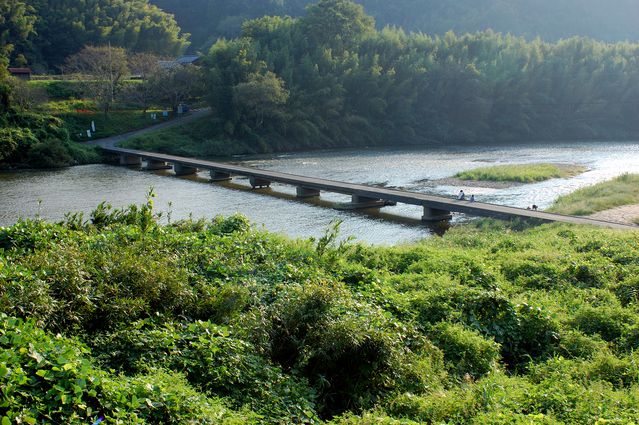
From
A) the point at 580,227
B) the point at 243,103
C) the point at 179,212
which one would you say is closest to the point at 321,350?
the point at 580,227

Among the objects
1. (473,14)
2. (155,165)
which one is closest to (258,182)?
(155,165)

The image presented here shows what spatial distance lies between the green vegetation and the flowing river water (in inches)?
348

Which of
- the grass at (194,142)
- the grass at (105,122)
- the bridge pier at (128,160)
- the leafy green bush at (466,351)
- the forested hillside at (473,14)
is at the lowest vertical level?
the leafy green bush at (466,351)

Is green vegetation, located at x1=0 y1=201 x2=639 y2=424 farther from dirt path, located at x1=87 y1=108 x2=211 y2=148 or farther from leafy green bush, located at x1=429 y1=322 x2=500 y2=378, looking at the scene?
dirt path, located at x1=87 y1=108 x2=211 y2=148

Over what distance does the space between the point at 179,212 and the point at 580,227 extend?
16.8 m

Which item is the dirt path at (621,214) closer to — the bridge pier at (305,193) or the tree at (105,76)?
the bridge pier at (305,193)

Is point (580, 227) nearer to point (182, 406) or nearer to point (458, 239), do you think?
point (458, 239)

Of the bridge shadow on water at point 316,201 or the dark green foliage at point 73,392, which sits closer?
the dark green foliage at point 73,392

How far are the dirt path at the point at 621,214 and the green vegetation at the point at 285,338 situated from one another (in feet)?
31.6

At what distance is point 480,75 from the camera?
6719 cm

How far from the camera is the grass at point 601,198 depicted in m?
23.9

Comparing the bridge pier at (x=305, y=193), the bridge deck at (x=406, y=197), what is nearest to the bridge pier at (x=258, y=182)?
the bridge deck at (x=406, y=197)

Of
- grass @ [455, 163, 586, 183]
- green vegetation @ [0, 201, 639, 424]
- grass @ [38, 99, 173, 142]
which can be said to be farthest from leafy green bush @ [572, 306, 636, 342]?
grass @ [38, 99, 173, 142]

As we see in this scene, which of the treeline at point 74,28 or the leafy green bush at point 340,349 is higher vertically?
the treeline at point 74,28
